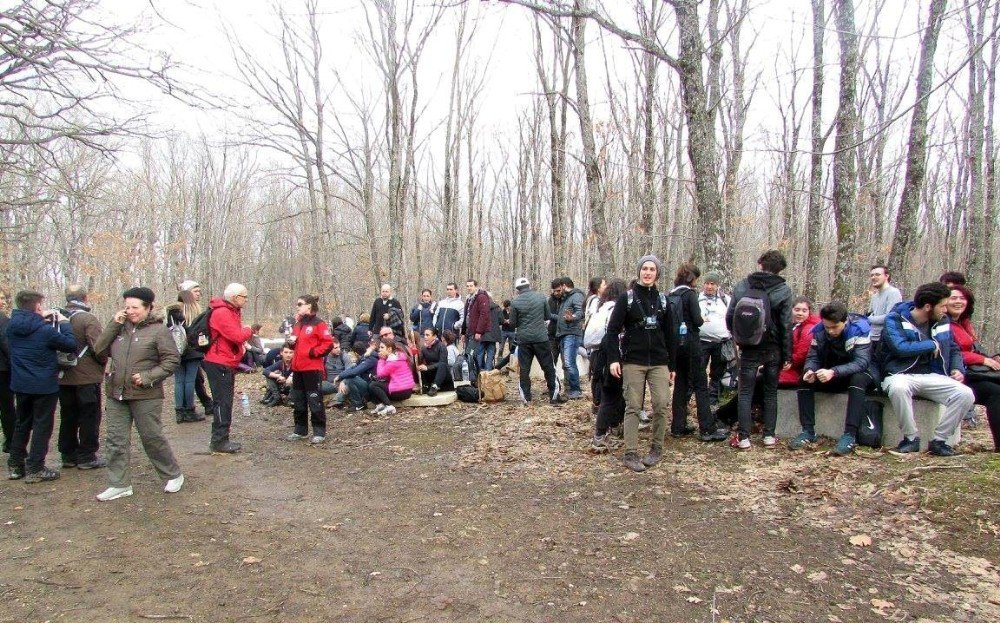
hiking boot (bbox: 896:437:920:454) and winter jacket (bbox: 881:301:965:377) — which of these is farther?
winter jacket (bbox: 881:301:965:377)

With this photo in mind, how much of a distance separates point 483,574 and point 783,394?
4.12 meters

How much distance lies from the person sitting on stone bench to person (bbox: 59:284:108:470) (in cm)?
698

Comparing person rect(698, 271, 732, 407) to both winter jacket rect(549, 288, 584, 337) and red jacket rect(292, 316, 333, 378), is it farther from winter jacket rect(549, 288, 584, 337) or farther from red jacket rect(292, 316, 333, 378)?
red jacket rect(292, 316, 333, 378)

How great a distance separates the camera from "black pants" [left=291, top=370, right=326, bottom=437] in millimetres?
6785

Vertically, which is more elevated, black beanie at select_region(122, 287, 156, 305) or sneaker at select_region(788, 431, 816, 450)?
black beanie at select_region(122, 287, 156, 305)

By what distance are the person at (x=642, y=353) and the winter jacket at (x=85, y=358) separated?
16.6 ft

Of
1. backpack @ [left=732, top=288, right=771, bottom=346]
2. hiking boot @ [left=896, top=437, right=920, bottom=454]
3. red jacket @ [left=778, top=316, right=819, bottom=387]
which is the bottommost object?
hiking boot @ [left=896, top=437, right=920, bottom=454]

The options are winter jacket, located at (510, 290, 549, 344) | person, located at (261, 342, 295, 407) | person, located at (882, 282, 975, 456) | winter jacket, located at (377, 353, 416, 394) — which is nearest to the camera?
person, located at (882, 282, 975, 456)

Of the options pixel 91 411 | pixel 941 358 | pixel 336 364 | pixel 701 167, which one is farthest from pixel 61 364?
pixel 941 358

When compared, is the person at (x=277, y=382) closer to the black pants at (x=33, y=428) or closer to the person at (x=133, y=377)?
the black pants at (x=33, y=428)

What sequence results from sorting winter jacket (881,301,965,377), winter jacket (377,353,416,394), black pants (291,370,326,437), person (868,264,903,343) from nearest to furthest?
1. winter jacket (881,301,965,377)
2. person (868,264,903,343)
3. black pants (291,370,326,437)
4. winter jacket (377,353,416,394)

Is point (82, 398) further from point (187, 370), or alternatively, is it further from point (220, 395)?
point (187, 370)

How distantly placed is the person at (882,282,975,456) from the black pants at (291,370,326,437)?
6.01 meters

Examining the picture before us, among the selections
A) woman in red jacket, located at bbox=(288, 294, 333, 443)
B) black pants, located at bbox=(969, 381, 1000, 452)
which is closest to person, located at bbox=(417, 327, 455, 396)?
woman in red jacket, located at bbox=(288, 294, 333, 443)
